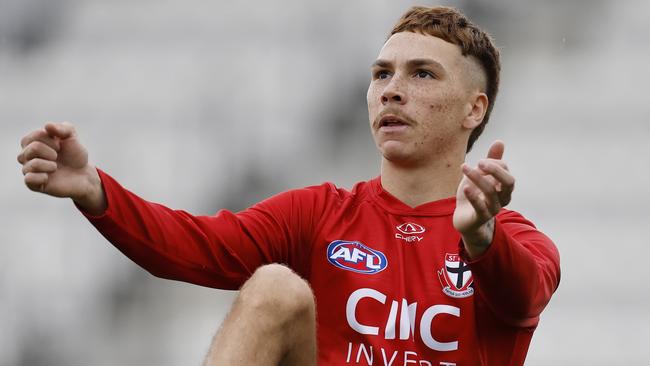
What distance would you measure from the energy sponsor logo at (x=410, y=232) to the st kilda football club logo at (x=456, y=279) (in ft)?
0.44

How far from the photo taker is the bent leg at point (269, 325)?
306 cm

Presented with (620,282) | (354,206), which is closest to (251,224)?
(354,206)

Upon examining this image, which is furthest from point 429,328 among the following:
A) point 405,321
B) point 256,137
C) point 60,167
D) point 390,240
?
point 256,137

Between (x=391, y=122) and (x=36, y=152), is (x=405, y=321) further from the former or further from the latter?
(x=36, y=152)

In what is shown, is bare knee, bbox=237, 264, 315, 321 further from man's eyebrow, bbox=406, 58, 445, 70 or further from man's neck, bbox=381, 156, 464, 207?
man's eyebrow, bbox=406, 58, 445, 70

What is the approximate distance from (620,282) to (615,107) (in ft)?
3.45

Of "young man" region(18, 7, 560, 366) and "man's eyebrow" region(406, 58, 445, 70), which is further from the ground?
"man's eyebrow" region(406, 58, 445, 70)

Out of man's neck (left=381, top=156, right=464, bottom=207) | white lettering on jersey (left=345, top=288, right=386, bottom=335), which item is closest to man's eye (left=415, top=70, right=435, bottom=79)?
man's neck (left=381, top=156, right=464, bottom=207)

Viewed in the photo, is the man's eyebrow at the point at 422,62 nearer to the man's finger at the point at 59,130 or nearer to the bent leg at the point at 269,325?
the bent leg at the point at 269,325

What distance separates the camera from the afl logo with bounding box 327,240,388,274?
3.66 metres

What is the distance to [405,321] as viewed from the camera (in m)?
3.54

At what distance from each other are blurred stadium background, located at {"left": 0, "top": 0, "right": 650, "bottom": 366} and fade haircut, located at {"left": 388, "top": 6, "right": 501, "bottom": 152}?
2602mm

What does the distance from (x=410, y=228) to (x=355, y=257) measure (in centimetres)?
20

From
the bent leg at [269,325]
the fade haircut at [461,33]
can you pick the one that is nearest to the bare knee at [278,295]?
the bent leg at [269,325]
